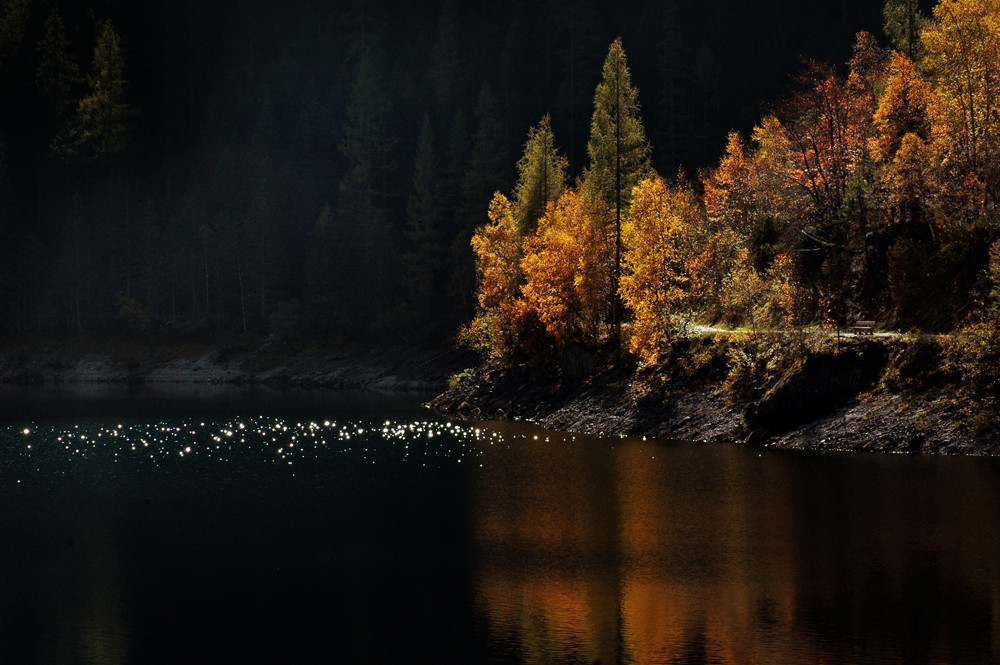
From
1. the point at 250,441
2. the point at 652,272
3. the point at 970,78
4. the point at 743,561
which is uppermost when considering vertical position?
the point at 970,78

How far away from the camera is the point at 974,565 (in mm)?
27844

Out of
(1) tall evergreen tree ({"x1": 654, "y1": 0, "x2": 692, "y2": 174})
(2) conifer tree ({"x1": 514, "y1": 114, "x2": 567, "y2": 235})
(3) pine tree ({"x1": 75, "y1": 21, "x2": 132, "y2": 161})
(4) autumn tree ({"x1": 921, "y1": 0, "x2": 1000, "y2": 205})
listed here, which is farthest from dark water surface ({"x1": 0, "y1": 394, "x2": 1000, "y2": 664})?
(3) pine tree ({"x1": 75, "y1": 21, "x2": 132, "y2": 161})

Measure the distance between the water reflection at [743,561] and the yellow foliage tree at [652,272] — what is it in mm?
18545

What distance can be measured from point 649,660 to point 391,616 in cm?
672

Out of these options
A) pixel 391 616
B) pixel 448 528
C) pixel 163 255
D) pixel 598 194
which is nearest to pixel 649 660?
pixel 391 616

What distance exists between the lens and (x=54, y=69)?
481 feet

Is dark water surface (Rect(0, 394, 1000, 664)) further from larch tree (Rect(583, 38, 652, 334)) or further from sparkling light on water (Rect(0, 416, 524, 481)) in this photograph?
larch tree (Rect(583, 38, 652, 334))

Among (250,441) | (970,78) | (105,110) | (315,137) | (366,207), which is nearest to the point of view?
(970,78)

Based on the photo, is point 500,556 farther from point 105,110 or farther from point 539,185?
point 105,110

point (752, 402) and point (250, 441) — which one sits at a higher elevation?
point (752, 402)

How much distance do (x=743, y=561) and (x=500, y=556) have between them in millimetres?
7238

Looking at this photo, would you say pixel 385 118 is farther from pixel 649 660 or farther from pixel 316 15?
pixel 649 660

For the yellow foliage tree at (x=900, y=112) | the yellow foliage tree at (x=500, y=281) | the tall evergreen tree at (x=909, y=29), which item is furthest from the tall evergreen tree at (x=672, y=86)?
the yellow foliage tree at (x=900, y=112)

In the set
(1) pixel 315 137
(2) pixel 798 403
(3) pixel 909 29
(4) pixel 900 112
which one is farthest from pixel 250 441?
(1) pixel 315 137
